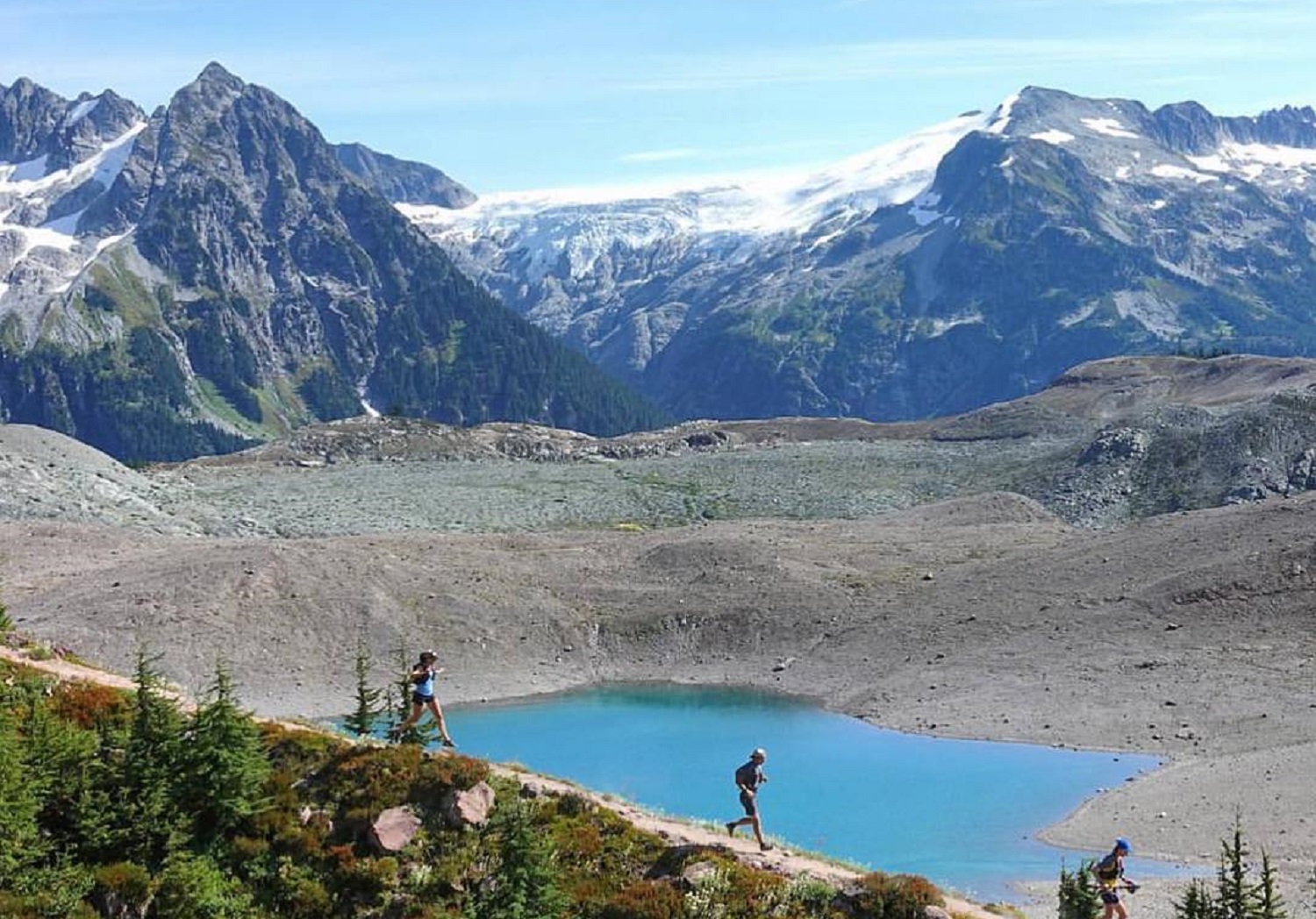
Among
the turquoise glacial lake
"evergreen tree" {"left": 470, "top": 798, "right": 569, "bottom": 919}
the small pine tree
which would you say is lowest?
the turquoise glacial lake

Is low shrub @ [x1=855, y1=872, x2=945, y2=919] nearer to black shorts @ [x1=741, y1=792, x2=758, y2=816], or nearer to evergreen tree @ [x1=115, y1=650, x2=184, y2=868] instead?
black shorts @ [x1=741, y1=792, x2=758, y2=816]

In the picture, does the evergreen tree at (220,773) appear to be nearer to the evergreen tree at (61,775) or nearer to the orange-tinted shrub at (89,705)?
the evergreen tree at (61,775)

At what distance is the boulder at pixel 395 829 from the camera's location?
28.8 meters

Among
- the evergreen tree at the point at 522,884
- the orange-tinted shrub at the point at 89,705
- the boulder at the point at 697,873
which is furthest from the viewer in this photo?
the orange-tinted shrub at the point at 89,705

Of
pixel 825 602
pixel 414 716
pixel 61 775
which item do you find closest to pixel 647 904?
pixel 414 716

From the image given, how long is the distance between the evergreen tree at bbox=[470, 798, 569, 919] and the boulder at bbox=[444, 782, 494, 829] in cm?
267

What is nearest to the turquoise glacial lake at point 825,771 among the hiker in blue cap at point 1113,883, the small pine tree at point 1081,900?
the small pine tree at point 1081,900

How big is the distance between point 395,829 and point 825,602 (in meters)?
47.5

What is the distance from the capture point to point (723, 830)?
31438 mm

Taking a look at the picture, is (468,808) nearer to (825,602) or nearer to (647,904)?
(647,904)

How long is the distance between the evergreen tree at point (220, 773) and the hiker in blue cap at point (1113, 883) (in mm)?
17643

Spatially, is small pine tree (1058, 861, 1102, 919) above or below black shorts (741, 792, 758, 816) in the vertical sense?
below

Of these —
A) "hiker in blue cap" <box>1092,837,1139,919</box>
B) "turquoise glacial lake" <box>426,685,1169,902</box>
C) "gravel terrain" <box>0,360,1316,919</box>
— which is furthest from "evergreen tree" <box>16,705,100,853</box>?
"gravel terrain" <box>0,360,1316,919</box>

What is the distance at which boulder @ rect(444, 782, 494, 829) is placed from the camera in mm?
29297
